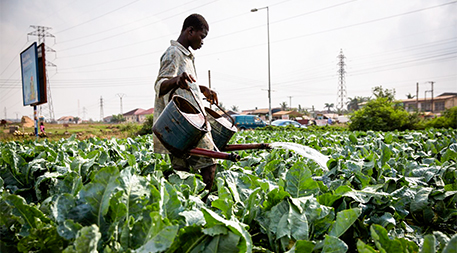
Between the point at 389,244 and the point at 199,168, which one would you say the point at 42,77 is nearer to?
the point at 199,168

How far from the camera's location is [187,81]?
7.95ft

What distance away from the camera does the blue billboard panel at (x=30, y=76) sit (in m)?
14.3

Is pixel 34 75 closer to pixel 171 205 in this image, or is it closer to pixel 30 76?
pixel 30 76

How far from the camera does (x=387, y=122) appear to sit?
55.3 feet

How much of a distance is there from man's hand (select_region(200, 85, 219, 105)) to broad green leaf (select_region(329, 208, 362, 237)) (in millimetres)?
2067

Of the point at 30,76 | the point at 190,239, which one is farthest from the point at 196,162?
the point at 30,76

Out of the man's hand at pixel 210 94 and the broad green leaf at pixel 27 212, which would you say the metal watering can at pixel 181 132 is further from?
the broad green leaf at pixel 27 212

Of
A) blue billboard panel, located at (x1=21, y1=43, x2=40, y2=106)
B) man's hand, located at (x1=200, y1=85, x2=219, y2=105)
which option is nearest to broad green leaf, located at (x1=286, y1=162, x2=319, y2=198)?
man's hand, located at (x1=200, y1=85, x2=219, y2=105)

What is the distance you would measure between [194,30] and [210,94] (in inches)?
26.9

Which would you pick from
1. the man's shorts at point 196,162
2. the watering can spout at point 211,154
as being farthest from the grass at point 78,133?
the watering can spout at point 211,154

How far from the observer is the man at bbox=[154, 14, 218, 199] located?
2482 millimetres

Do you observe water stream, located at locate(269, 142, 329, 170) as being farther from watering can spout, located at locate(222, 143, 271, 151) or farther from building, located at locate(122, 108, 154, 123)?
building, located at locate(122, 108, 154, 123)

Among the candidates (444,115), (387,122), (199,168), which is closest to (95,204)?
(199,168)

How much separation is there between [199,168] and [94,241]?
1.70 meters
